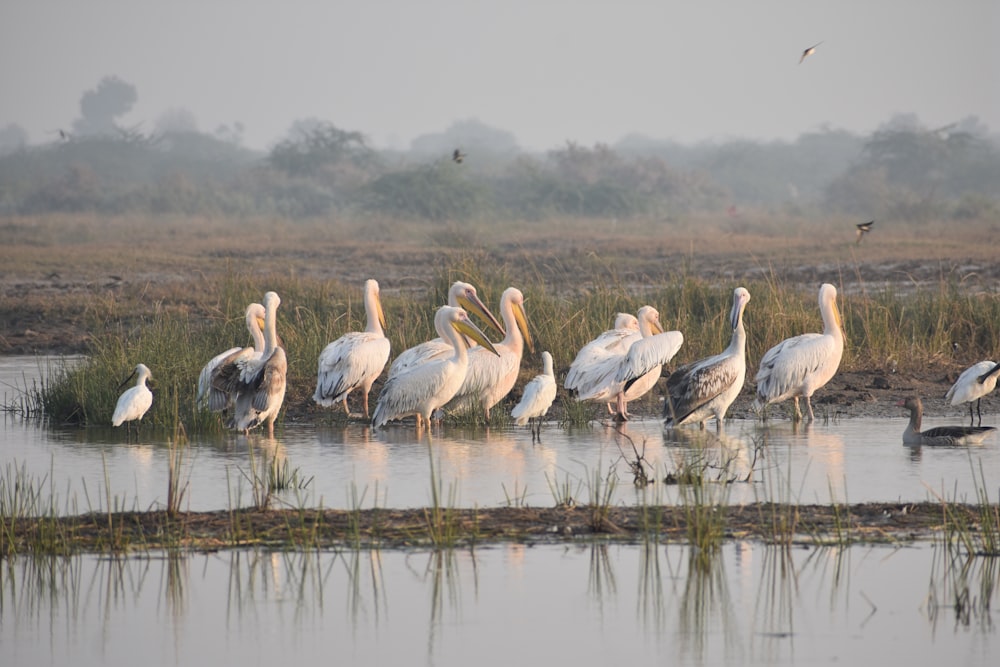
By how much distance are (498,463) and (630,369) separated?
1730mm

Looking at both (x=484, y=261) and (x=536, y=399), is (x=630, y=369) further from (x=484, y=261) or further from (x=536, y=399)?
(x=484, y=261)

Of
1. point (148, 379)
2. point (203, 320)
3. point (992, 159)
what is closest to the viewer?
point (148, 379)

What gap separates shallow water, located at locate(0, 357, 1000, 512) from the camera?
7305mm

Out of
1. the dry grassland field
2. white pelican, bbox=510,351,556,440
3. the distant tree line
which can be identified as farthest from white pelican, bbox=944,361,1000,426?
the distant tree line

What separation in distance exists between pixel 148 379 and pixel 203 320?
4480 mm

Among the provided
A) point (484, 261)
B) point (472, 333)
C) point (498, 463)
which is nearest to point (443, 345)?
point (472, 333)

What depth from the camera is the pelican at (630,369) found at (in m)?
9.94

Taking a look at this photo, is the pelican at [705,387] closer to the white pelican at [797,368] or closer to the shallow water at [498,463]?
the shallow water at [498,463]

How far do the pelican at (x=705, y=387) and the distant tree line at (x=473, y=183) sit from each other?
24.4 metres

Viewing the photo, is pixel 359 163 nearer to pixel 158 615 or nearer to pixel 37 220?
pixel 37 220

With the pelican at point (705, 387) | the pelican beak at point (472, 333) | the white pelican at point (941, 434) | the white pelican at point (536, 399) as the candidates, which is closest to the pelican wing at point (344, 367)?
the pelican beak at point (472, 333)

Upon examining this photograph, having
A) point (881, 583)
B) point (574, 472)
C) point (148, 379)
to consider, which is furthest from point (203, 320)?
point (881, 583)

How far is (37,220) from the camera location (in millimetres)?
35344

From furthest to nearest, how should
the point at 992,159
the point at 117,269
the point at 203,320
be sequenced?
1. the point at 992,159
2. the point at 117,269
3. the point at 203,320
